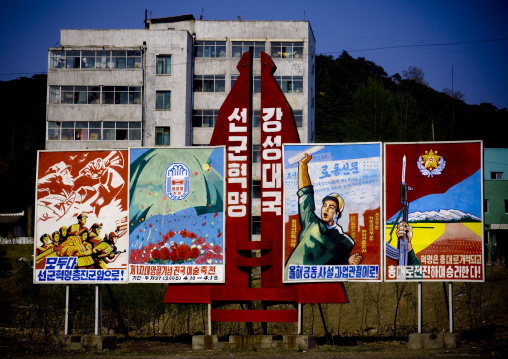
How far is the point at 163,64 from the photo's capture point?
66188 mm

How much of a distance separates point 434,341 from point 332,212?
A: 579 cm

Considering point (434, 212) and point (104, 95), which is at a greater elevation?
point (104, 95)

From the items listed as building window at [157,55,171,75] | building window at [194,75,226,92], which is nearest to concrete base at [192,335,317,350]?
building window at [157,55,171,75]

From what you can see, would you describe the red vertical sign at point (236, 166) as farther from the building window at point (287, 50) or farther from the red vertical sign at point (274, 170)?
the building window at point (287, 50)

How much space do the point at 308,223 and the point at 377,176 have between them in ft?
9.99

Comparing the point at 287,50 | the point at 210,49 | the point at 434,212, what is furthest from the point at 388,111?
the point at 434,212

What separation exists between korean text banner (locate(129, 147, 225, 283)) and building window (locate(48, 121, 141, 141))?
39.4 meters

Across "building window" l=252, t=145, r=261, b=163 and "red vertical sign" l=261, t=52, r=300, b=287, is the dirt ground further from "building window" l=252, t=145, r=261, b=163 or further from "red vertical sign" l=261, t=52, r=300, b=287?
"building window" l=252, t=145, r=261, b=163

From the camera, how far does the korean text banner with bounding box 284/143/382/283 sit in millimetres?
24625

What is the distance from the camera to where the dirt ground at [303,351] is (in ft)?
75.7

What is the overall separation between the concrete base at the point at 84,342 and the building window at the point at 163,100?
138 feet

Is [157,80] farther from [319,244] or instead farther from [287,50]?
[319,244]

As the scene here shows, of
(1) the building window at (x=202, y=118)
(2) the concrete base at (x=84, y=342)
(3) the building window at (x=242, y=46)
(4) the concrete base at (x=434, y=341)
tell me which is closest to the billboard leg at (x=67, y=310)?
(2) the concrete base at (x=84, y=342)

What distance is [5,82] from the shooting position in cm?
14112
